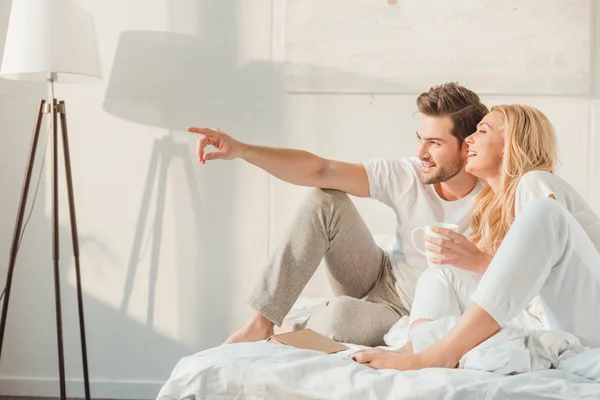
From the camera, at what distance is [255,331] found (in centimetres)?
229

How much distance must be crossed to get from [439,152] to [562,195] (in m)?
0.60

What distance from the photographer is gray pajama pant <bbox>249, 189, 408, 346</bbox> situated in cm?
225

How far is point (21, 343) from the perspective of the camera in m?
3.27

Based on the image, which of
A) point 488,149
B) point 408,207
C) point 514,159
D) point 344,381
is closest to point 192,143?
point 408,207

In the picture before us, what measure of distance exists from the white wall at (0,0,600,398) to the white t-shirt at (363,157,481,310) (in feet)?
1.55

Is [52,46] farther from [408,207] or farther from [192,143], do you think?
[408,207]

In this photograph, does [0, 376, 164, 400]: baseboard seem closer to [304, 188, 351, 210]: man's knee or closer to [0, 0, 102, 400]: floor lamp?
[0, 0, 102, 400]: floor lamp

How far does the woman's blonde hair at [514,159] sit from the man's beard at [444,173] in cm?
26

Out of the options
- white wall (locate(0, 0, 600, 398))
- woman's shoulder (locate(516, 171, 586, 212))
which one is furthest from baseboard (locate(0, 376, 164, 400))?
woman's shoulder (locate(516, 171, 586, 212))

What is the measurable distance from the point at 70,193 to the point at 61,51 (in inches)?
20.9

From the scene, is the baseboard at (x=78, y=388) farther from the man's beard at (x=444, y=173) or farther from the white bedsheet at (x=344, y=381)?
the white bedsheet at (x=344, y=381)

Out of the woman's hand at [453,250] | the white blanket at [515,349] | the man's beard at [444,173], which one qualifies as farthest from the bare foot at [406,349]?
the man's beard at [444,173]

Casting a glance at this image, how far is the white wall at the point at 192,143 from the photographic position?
3043 millimetres

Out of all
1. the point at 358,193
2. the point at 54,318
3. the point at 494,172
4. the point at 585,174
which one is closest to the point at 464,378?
the point at 494,172
